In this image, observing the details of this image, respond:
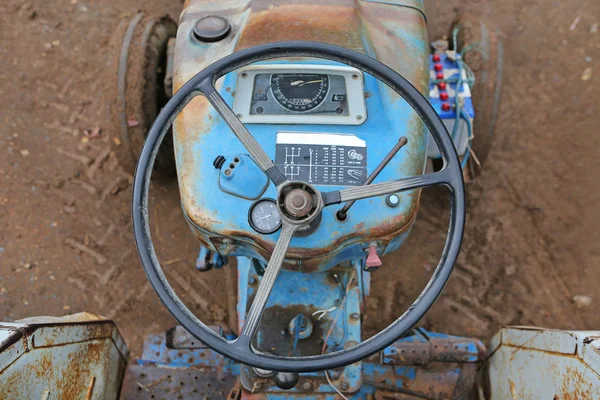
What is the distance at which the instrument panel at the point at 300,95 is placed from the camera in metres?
1.74

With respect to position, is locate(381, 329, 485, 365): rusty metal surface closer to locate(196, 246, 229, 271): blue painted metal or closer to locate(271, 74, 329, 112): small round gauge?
locate(196, 246, 229, 271): blue painted metal

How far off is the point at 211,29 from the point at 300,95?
0.44 meters

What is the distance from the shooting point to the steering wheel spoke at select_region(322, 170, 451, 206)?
4.44 feet

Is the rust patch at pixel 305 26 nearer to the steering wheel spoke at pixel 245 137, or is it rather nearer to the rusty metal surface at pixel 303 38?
the rusty metal surface at pixel 303 38

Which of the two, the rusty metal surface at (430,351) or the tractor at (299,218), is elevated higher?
the tractor at (299,218)

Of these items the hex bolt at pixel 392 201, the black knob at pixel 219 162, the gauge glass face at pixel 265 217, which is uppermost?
the black knob at pixel 219 162

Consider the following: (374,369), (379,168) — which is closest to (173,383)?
(374,369)

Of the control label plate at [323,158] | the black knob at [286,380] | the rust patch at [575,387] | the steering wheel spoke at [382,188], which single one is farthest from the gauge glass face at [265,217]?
the rust patch at [575,387]

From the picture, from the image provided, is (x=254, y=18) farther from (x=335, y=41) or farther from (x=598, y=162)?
(x=598, y=162)

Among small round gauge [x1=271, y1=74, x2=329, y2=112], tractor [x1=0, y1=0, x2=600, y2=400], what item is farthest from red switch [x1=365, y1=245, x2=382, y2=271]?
small round gauge [x1=271, y1=74, x2=329, y2=112]

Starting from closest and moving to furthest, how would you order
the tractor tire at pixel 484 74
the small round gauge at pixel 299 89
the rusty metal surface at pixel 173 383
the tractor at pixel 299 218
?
the tractor at pixel 299 218 → the small round gauge at pixel 299 89 → the rusty metal surface at pixel 173 383 → the tractor tire at pixel 484 74

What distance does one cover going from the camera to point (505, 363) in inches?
73.5

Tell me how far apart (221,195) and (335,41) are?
662 mm

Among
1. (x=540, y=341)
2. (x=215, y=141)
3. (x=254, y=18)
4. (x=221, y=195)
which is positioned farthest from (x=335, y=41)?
(x=540, y=341)
